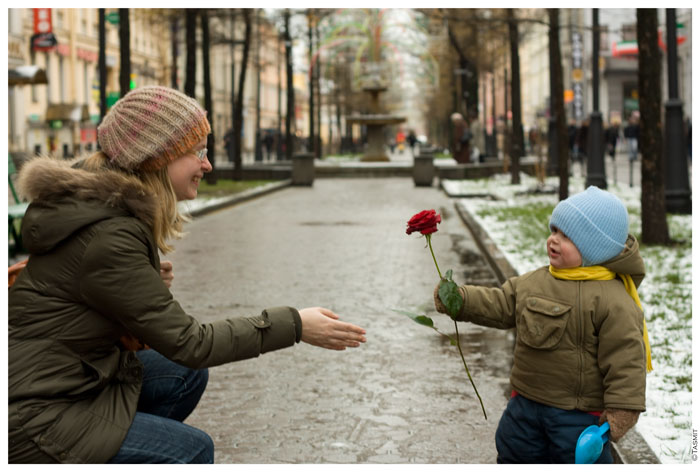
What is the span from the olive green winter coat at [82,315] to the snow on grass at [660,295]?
2469mm

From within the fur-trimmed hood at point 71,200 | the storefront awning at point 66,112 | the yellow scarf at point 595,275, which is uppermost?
the storefront awning at point 66,112

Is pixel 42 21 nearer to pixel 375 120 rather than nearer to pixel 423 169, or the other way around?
pixel 375 120

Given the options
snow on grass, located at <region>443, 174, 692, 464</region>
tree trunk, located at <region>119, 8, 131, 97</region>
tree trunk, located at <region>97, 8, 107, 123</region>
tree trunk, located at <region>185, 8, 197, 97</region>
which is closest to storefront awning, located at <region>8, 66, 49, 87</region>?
tree trunk, located at <region>119, 8, 131, 97</region>

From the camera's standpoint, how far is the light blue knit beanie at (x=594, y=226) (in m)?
3.74

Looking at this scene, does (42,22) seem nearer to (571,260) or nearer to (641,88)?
(641,88)

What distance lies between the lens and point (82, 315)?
307 centimetres

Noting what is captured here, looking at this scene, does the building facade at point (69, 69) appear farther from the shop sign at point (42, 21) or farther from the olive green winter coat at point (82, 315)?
the olive green winter coat at point (82, 315)

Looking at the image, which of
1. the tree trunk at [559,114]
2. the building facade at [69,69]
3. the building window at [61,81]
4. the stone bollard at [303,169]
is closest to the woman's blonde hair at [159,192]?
the tree trunk at [559,114]

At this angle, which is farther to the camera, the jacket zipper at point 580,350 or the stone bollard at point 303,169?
the stone bollard at point 303,169

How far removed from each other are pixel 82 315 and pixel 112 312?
0.08 meters

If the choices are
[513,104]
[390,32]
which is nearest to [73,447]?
[513,104]

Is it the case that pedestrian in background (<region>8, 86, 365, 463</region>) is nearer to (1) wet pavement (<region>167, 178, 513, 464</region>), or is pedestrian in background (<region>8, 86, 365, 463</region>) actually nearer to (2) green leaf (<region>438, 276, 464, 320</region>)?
(2) green leaf (<region>438, 276, 464, 320</region>)

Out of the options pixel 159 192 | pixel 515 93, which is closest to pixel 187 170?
pixel 159 192

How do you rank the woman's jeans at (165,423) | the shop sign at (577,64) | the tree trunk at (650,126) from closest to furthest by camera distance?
the woman's jeans at (165,423), the tree trunk at (650,126), the shop sign at (577,64)
